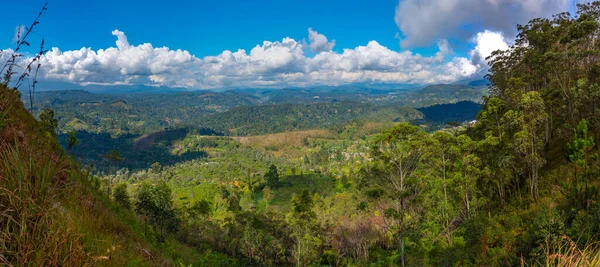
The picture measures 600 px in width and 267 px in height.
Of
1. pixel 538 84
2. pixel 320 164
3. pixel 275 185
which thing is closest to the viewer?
pixel 538 84

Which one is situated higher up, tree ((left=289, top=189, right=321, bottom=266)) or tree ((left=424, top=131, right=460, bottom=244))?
tree ((left=424, top=131, right=460, bottom=244))

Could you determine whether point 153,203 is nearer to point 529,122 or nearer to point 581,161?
point 581,161

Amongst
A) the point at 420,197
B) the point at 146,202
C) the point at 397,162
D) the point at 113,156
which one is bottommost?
the point at 146,202

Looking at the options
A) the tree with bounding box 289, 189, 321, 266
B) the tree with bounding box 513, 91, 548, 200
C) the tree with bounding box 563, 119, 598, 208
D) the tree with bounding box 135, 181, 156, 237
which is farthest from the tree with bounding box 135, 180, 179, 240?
the tree with bounding box 563, 119, 598, 208

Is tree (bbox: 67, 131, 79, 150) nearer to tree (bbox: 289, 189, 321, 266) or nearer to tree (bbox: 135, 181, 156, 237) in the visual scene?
tree (bbox: 135, 181, 156, 237)

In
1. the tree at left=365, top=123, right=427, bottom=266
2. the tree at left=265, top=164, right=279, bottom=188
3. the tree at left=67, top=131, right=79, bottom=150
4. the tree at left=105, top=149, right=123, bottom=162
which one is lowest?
the tree at left=265, top=164, right=279, bottom=188

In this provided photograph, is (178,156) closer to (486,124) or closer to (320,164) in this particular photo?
(320,164)

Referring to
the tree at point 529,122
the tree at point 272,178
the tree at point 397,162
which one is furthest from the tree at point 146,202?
the tree at point 272,178

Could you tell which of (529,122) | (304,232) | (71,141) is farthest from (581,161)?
(304,232)

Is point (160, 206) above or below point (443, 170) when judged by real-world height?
below

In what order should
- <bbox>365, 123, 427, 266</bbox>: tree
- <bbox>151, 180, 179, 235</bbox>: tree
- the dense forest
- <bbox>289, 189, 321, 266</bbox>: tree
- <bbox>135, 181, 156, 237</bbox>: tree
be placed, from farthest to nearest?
1. <bbox>289, 189, 321, 266</bbox>: tree
2. <bbox>151, 180, 179, 235</bbox>: tree
3. <bbox>135, 181, 156, 237</bbox>: tree
4. <bbox>365, 123, 427, 266</bbox>: tree
5. the dense forest

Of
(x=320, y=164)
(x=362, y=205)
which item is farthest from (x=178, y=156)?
(x=362, y=205)
